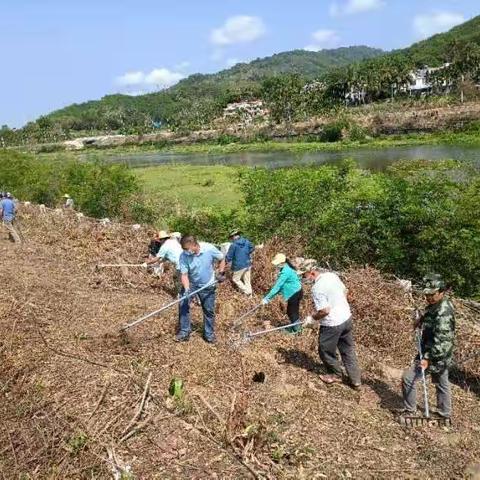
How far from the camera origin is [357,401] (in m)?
7.08

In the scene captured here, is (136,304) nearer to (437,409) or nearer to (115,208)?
(437,409)

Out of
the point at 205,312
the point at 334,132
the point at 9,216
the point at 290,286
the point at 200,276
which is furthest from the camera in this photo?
the point at 334,132

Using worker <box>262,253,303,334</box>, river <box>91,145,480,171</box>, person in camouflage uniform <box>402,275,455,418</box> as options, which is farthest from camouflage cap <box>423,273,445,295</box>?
river <box>91,145,480,171</box>

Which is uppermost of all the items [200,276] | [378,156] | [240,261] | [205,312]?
[200,276]

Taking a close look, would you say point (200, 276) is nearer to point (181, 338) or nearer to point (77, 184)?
point (181, 338)

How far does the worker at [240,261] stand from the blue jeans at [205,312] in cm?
296

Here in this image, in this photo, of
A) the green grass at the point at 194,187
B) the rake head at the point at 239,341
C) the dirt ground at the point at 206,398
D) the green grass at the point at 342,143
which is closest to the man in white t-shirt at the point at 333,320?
the dirt ground at the point at 206,398

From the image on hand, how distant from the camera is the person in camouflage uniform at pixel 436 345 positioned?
6.33 m

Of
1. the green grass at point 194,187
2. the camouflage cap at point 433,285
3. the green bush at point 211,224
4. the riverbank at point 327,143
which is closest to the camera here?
the camouflage cap at point 433,285

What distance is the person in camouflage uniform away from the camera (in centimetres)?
633

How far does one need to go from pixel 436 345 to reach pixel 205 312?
129 inches

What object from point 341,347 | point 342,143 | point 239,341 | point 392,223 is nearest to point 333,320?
point 341,347

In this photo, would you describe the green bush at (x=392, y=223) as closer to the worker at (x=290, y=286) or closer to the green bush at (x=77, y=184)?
the worker at (x=290, y=286)

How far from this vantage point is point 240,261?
11188 millimetres
